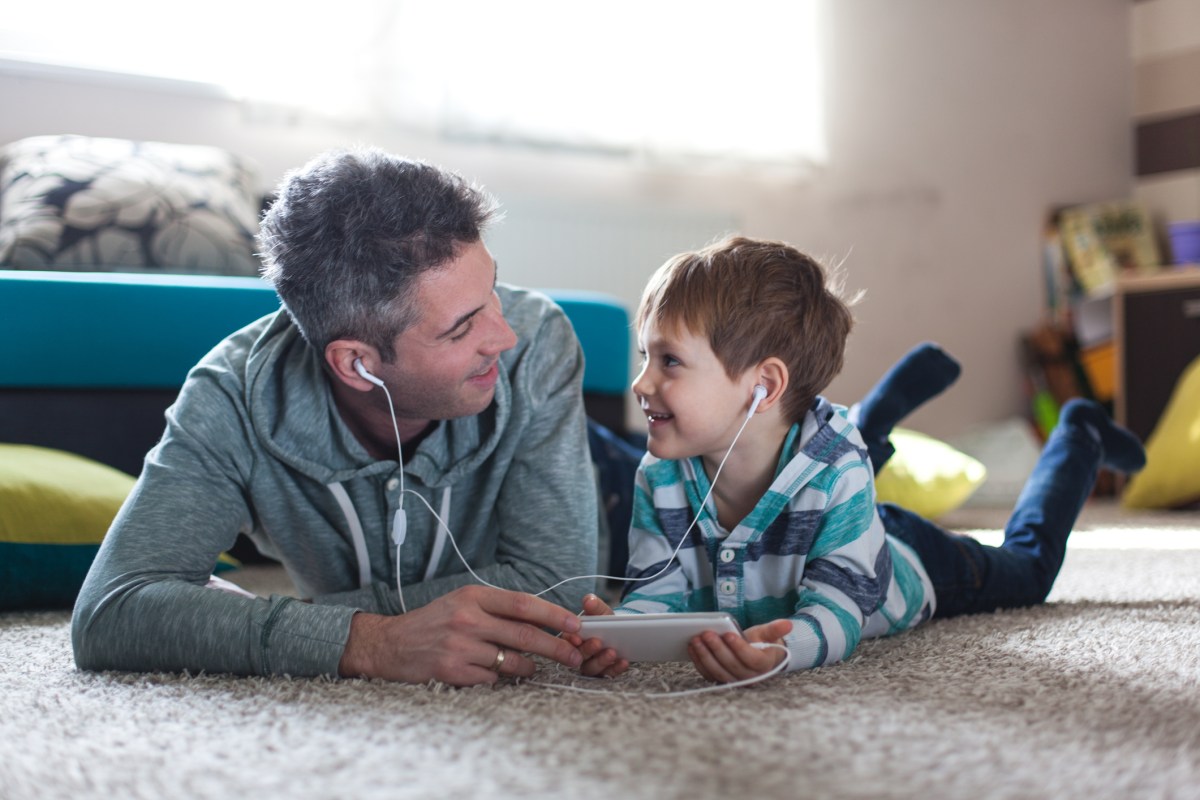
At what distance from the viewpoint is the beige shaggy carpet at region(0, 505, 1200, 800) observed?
2.44ft

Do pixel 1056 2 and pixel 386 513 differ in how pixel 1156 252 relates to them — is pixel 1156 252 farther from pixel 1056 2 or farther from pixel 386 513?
pixel 386 513

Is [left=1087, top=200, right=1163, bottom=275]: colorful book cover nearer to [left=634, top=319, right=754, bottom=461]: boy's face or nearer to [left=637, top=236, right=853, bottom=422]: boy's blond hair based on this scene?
[left=637, top=236, right=853, bottom=422]: boy's blond hair

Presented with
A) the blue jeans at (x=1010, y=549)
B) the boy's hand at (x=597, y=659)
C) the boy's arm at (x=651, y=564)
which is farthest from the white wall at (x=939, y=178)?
the boy's hand at (x=597, y=659)

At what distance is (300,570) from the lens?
4.48ft

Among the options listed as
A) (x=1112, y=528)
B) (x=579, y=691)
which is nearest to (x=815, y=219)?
(x=1112, y=528)

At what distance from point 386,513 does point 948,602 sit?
0.70 metres

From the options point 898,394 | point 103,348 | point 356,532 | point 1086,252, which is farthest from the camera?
point 1086,252

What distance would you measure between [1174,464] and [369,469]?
2.25 metres

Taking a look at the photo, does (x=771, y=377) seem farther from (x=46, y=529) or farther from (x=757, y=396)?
(x=46, y=529)

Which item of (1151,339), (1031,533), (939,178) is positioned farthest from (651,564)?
(939,178)

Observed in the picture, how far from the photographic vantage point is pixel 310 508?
50.4 inches

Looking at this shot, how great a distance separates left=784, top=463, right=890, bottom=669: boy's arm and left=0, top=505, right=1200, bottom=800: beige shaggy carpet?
0.14 feet

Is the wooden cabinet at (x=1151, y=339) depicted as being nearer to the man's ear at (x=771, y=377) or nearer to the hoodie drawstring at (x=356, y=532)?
the man's ear at (x=771, y=377)

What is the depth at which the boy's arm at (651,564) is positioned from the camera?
1235 millimetres
